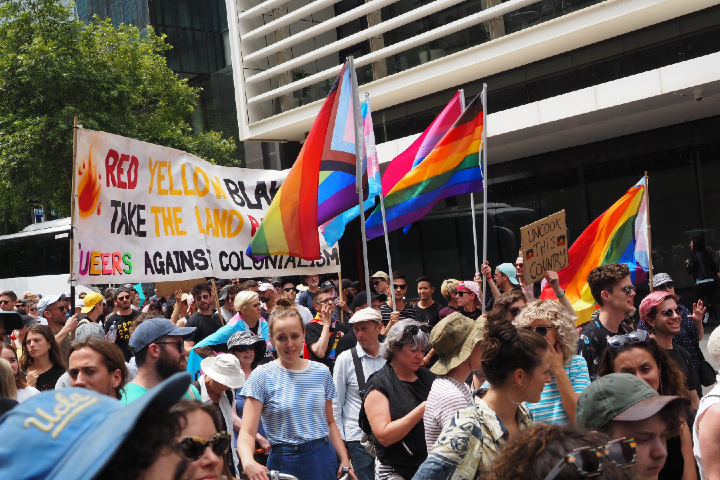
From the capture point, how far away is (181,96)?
32.2 m

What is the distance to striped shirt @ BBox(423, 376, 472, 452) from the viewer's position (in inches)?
157

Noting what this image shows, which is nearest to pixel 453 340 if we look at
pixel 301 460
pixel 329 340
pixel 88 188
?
pixel 301 460

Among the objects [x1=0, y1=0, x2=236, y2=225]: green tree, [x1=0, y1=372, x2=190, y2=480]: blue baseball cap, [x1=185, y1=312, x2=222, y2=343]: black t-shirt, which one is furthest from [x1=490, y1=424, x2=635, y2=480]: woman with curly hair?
[x1=0, y1=0, x2=236, y2=225]: green tree

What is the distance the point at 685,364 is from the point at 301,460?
8.90 ft

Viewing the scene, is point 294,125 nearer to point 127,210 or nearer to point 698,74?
point 698,74

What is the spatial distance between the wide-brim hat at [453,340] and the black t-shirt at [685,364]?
6.14 feet

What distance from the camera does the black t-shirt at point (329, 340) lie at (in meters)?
8.42

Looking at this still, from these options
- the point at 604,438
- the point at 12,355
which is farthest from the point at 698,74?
the point at 604,438

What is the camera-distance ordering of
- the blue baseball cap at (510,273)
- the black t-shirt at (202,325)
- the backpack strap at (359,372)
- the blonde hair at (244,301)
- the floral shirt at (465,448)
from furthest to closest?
the blue baseball cap at (510,273) < the black t-shirt at (202,325) < the blonde hair at (244,301) < the backpack strap at (359,372) < the floral shirt at (465,448)

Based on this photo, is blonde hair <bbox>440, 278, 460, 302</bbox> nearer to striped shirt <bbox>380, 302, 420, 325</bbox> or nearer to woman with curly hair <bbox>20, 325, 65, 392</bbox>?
striped shirt <bbox>380, 302, 420, 325</bbox>

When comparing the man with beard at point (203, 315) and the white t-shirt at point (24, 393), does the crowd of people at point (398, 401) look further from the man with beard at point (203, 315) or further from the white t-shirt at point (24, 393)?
the man with beard at point (203, 315)

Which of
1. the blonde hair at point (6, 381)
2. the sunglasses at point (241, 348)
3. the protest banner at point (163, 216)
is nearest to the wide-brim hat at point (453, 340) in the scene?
the sunglasses at point (241, 348)

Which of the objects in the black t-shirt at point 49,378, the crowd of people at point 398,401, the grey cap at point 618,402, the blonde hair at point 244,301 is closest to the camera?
the crowd of people at point 398,401

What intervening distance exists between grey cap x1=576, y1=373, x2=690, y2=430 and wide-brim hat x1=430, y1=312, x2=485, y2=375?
136 cm
